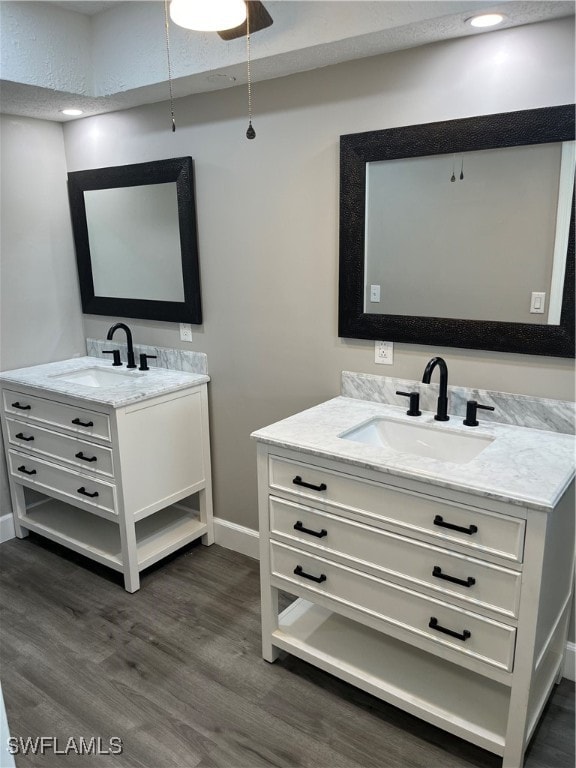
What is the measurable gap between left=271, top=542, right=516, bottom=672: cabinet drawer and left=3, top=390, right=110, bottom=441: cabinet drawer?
3.24 feet

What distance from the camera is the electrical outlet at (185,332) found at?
290 cm

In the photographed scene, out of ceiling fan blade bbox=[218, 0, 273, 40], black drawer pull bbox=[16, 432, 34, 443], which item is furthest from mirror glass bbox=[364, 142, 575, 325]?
black drawer pull bbox=[16, 432, 34, 443]

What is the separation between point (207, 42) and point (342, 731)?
2535 mm

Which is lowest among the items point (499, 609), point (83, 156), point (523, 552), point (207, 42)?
point (499, 609)

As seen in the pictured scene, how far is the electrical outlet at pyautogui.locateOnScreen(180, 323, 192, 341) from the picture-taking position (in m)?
2.90

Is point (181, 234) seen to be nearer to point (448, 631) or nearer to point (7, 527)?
point (7, 527)

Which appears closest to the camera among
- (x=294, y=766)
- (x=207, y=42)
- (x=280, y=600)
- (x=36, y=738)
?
(x=294, y=766)

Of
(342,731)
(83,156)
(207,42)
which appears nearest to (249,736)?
(342,731)

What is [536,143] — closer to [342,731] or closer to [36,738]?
[342,731]

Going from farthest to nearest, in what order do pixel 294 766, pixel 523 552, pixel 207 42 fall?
1. pixel 207 42
2. pixel 294 766
3. pixel 523 552

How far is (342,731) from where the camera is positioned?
1.85 metres

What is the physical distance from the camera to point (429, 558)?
5.46 ft

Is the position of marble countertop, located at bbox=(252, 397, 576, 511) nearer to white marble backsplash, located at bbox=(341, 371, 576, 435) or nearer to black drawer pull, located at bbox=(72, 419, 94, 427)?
white marble backsplash, located at bbox=(341, 371, 576, 435)

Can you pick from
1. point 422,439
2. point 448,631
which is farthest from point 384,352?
point 448,631
